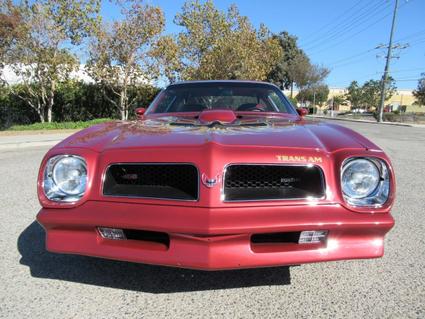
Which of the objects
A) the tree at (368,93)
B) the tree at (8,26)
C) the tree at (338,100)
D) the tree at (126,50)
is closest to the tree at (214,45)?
the tree at (126,50)

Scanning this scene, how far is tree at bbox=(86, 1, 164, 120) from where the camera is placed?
55.1ft

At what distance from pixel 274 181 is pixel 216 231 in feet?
1.59

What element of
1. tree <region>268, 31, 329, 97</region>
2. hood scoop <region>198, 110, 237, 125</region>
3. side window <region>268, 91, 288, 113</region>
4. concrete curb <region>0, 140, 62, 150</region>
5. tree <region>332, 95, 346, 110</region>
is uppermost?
tree <region>268, 31, 329, 97</region>

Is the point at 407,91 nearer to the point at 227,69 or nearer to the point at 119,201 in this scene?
the point at 227,69

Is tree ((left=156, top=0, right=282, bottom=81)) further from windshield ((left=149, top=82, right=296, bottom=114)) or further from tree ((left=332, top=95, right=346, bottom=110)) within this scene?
tree ((left=332, top=95, right=346, bottom=110))

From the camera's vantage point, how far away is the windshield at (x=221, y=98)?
12.6 ft

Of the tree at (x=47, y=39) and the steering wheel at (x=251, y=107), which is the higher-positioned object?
the tree at (x=47, y=39)

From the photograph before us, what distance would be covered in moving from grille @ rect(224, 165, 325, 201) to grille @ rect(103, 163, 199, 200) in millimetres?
216

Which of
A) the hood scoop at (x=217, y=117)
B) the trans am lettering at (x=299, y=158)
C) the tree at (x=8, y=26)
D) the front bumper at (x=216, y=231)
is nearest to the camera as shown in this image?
the front bumper at (x=216, y=231)

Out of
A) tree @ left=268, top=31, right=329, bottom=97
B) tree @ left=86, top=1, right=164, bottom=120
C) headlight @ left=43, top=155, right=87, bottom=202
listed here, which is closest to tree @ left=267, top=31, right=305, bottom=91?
tree @ left=268, top=31, right=329, bottom=97

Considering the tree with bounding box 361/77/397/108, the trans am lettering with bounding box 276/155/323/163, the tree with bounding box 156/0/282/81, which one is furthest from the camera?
the tree with bounding box 361/77/397/108

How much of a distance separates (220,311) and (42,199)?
1176 millimetres

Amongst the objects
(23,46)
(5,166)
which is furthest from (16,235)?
(23,46)

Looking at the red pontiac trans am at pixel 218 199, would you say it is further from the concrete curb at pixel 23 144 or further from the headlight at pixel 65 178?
the concrete curb at pixel 23 144
